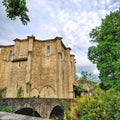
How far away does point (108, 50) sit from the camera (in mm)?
27734

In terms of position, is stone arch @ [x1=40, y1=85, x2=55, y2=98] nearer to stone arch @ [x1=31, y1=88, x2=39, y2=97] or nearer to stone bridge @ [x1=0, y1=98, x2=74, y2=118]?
stone arch @ [x1=31, y1=88, x2=39, y2=97]

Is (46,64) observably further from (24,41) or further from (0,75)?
(0,75)

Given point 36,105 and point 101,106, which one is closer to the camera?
point 101,106

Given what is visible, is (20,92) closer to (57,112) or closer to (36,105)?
(57,112)

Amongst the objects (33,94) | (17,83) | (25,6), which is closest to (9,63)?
(17,83)

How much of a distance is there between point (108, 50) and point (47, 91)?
66.8ft

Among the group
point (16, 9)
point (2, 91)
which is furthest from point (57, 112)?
point (16, 9)

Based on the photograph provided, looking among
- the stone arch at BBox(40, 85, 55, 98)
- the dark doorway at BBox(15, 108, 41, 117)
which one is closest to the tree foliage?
the dark doorway at BBox(15, 108, 41, 117)

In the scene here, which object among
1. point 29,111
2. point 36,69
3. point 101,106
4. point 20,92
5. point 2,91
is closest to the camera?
point 101,106

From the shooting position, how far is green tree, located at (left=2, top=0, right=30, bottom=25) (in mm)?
8977

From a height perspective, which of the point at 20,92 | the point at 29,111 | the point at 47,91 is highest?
the point at 47,91

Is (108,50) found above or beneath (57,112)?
above

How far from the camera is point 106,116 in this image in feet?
62.7

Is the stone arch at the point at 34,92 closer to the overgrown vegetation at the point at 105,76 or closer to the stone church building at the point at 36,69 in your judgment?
the stone church building at the point at 36,69
